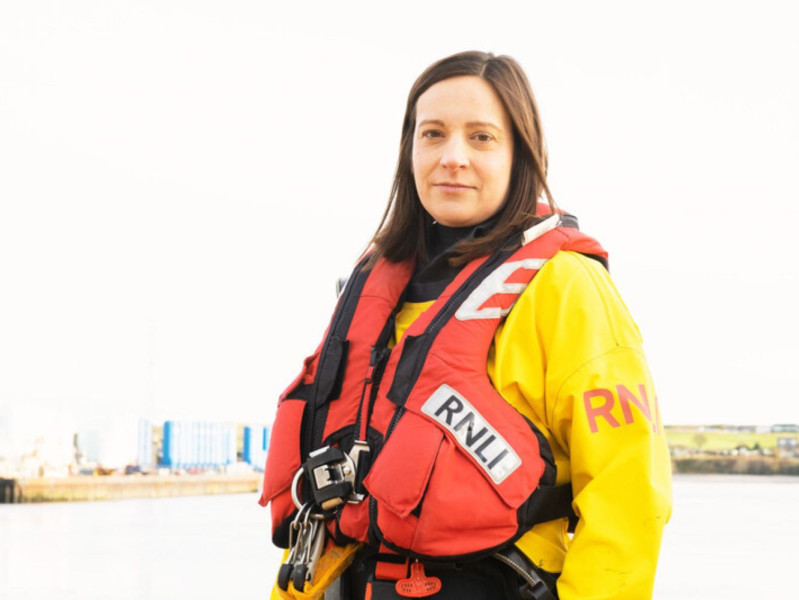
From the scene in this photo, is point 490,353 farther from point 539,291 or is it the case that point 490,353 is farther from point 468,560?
point 468,560

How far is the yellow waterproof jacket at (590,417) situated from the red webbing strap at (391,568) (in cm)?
22

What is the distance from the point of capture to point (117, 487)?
17125 mm

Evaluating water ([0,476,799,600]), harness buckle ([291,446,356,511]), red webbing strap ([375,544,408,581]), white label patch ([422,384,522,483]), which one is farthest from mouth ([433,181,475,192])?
water ([0,476,799,600])

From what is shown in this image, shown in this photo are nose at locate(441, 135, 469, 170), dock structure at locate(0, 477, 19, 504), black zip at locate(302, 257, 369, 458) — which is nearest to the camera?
nose at locate(441, 135, 469, 170)

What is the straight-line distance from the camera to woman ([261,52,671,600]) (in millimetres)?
1798

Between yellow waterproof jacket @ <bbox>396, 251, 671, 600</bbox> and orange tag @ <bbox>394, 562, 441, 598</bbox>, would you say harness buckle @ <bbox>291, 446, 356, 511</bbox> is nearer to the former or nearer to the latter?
orange tag @ <bbox>394, 562, 441, 598</bbox>

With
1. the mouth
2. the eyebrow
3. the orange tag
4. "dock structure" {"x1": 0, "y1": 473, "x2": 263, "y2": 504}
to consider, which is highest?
the eyebrow

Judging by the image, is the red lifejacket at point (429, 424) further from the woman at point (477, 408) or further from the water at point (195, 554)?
the water at point (195, 554)

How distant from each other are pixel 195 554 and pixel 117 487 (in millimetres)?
8566

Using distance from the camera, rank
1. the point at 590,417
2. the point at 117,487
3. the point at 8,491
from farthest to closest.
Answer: the point at 117,487, the point at 8,491, the point at 590,417

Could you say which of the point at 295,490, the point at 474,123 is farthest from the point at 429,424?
the point at 474,123

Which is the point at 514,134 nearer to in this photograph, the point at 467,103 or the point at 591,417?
Answer: the point at 467,103

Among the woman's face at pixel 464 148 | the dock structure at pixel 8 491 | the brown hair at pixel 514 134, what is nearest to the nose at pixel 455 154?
the woman's face at pixel 464 148

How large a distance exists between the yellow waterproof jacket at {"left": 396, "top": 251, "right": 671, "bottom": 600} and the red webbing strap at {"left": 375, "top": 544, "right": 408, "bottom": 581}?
22cm
